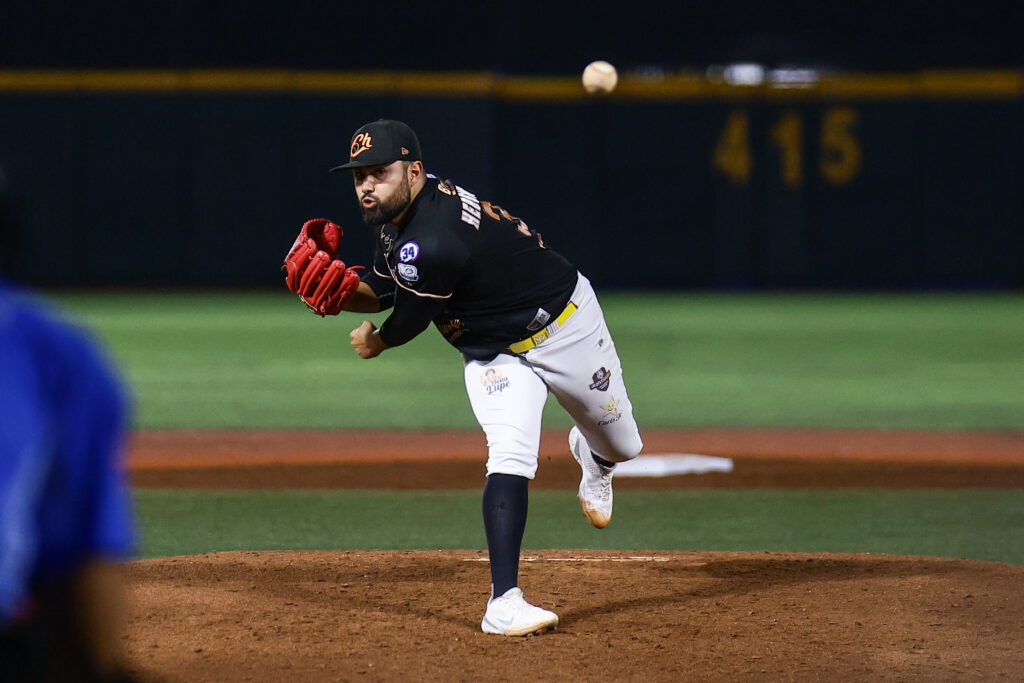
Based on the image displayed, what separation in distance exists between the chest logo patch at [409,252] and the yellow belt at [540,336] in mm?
494

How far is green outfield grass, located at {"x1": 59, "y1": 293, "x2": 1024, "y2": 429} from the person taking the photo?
1026 centimetres

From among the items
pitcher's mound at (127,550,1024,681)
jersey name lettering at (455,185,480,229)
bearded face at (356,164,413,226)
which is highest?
bearded face at (356,164,413,226)

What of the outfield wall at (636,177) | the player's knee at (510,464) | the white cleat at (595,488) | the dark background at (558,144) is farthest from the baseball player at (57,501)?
the outfield wall at (636,177)

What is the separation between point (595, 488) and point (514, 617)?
3.80 ft

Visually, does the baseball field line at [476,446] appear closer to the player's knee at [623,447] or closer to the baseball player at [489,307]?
the player's knee at [623,447]

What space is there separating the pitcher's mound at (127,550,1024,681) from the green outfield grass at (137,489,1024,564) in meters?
0.48

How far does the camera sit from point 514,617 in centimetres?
424

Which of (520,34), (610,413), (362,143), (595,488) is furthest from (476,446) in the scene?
(520,34)

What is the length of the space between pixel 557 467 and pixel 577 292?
3261 millimetres

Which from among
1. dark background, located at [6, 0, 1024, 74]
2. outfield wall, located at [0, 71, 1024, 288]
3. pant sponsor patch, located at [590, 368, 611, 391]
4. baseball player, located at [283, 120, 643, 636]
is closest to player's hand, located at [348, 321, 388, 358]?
baseball player, located at [283, 120, 643, 636]

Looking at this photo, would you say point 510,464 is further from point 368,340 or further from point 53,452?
point 53,452

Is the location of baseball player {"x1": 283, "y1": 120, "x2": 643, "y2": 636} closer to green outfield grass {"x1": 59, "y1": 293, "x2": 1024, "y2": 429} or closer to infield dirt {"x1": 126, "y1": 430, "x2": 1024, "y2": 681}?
infield dirt {"x1": 126, "y1": 430, "x2": 1024, "y2": 681}

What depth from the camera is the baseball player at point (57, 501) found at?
160 cm

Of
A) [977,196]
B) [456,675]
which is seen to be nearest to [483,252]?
[456,675]
